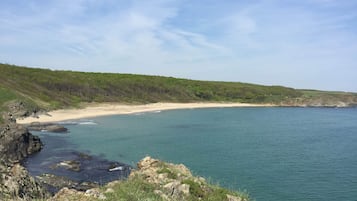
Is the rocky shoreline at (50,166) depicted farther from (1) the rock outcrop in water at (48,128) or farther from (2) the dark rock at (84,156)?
(1) the rock outcrop in water at (48,128)

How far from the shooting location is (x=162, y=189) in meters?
18.0

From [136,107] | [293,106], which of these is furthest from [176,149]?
[293,106]

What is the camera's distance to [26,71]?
131 m

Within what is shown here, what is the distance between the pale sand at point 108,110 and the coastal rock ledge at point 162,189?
65.2 meters

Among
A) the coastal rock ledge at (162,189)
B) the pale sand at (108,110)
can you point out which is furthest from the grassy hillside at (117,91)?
the coastal rock ledge at (162,189)

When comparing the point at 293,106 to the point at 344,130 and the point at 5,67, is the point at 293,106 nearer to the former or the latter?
the point at 344,130

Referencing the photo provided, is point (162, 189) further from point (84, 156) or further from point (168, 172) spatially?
point (84, 156)

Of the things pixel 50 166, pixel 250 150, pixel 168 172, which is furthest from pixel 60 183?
pixel 250 150

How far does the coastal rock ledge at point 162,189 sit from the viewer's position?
1516cm

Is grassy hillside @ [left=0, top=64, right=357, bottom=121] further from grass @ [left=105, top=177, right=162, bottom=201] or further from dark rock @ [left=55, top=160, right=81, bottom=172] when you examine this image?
grass @ [left=105, top=177, right=162, bottom=201]

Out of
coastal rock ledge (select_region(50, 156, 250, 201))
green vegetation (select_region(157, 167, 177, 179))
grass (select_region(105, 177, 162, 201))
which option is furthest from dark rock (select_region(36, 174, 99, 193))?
grass (select_region(105, 177, 162, 201))

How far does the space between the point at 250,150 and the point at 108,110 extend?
65.3 meters

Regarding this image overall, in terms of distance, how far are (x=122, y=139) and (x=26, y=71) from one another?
7901cm

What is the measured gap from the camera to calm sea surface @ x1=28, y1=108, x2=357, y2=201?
37.9 m
